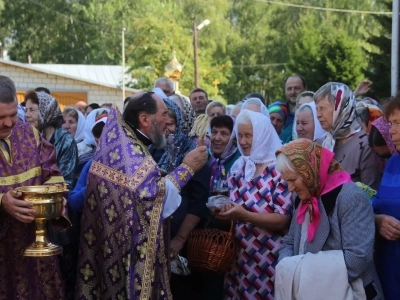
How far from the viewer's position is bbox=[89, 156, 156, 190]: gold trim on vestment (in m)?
4.36

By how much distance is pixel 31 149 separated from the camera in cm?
435

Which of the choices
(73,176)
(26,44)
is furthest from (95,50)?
(73,176)

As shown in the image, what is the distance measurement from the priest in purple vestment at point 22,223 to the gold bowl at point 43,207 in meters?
0.20

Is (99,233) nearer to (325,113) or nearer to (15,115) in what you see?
(15,115)

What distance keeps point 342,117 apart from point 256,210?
967 mm

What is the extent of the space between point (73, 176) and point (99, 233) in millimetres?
1094

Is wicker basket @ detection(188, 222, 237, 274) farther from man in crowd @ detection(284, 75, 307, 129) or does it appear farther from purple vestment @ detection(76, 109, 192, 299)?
man in crowd @ detection(284, 75, 307, 129)

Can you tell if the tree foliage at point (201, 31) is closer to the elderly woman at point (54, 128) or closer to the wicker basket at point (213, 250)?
the elderly woman at point (54, 128)

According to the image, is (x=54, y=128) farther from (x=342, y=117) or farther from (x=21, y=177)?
(x=342, y=117)

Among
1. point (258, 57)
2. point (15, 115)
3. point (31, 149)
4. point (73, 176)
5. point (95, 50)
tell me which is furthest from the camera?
point (95, 50)

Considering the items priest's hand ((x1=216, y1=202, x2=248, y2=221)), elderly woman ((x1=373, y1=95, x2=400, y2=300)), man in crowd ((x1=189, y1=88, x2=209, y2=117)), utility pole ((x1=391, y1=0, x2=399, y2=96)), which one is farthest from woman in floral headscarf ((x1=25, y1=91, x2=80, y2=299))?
utility pole ((x1=391, y1=0, x2=399, y2=96))

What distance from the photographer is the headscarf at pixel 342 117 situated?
5.03m

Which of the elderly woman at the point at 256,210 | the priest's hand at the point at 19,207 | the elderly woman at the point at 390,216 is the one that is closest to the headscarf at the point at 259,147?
the elderly woman at the point at 256,210

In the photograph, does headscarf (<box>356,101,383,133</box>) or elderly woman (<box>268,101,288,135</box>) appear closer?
headscarf (<box>356,101,383,133</box>)
